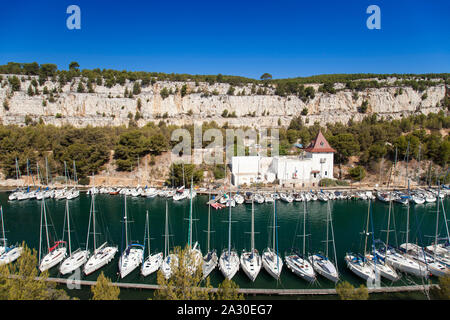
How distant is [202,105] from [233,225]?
41933mm

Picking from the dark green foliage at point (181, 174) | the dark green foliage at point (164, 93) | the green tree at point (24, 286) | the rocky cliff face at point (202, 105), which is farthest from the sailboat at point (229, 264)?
the dark green foliage at point (164, 93)

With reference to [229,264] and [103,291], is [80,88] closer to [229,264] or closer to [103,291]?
[229,264]

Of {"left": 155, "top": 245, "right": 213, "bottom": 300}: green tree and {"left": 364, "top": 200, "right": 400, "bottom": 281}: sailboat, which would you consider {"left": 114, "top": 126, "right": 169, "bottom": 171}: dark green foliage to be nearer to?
{"left": 155, "top": 245, "right": 213, "bottom": 300}: green tree

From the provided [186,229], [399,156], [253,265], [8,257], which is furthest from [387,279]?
[399,156]

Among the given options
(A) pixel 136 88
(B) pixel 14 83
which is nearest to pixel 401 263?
(A) pixel 136 88

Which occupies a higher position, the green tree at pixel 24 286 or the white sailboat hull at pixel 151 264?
the green tree at pixel 24 286

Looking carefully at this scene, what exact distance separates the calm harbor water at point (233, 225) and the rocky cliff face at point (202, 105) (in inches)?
1126

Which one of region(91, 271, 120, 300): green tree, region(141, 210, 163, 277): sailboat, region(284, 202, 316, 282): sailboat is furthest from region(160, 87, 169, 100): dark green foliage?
region(91, 271, 120, 300): green tree

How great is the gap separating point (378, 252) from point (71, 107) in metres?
57.0

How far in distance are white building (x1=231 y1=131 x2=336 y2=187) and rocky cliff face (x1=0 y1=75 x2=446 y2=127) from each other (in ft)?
76.7

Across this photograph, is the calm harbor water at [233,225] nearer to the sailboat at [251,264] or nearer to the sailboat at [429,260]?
the sailboat at [251,264]

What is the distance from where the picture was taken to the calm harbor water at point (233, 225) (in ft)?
45.9

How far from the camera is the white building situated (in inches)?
1245
